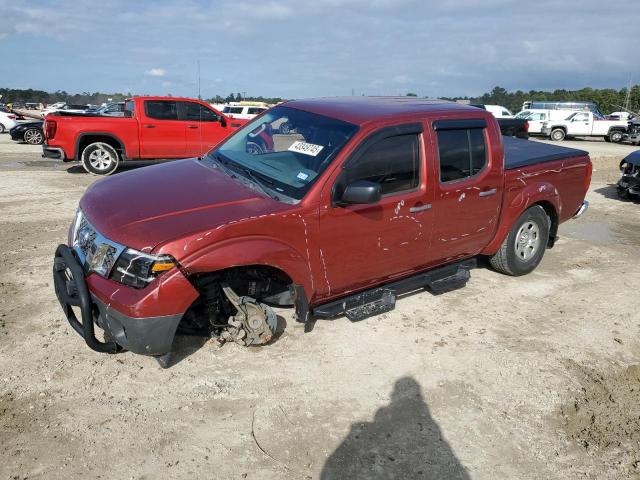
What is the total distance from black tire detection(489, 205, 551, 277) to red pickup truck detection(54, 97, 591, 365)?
294 millimetres

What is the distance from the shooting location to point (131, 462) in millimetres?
2814

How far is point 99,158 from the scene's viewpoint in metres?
11.6

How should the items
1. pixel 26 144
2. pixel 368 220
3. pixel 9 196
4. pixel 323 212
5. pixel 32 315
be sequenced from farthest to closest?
pixel 26 144 < pixel 9 196 < pixel 32 315 < pixel 368 220 < pixel 323 212

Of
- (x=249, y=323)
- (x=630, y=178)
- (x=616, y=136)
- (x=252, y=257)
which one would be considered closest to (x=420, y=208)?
(x=252, y=257)

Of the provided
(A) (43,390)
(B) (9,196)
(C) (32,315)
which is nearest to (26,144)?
(B) (9,196)

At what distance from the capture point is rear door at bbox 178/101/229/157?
1228cm

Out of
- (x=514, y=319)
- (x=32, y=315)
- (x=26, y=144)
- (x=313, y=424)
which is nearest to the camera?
(x=313, y=424)

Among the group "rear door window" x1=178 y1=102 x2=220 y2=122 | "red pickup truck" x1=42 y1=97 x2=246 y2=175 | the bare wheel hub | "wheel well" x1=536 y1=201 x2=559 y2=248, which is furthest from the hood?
"rear door window" x1=178 y1=102 x2=220 y2=122

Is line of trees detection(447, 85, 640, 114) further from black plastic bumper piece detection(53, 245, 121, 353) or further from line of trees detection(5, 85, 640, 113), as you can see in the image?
black plastic bumper piece detection(53, 245, 121, 353)

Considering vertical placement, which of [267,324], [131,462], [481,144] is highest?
[481,144]

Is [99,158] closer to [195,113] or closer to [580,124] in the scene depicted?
[195,113]

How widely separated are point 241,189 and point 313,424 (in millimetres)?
1741

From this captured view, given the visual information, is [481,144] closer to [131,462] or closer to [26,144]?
[131,462]

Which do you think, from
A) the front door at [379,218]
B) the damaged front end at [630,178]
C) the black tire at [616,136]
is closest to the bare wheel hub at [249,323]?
the front door at [379,218]
